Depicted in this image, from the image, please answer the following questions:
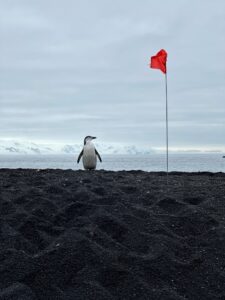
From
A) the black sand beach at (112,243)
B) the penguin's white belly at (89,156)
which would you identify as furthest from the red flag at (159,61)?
the penguin's white belly at (89,156)

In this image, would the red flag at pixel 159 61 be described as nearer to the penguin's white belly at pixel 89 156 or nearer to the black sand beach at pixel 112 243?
the black sand beach at pixel 112 243

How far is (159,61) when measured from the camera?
9086mm

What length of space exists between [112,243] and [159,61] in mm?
5027

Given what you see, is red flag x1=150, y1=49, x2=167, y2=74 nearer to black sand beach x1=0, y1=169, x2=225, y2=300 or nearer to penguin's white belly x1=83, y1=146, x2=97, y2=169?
black sand beach x1=0, y1=169, x2=225, y2=300

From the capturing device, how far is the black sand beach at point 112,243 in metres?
4.23

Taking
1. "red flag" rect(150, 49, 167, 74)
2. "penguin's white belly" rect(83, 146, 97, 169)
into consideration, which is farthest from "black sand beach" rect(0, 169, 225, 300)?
"penguin's white belly" rect(83, 146, 97, 169)

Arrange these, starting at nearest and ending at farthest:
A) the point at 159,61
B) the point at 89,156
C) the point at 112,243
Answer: the point at 112,243 → the point at 159,61 → the point at 89,156

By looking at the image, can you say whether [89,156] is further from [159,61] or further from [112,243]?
[112,243]

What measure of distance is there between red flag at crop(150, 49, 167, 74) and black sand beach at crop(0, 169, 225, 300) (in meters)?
2.81

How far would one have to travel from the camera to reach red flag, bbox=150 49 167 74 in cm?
905

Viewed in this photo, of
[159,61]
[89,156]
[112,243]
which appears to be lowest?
[112,243]

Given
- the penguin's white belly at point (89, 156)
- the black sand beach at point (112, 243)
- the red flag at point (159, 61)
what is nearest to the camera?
the black sand beach at point (112, 243)

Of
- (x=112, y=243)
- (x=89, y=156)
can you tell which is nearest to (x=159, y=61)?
(x=112, y=243)

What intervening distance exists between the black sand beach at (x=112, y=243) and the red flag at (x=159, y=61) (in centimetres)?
281
